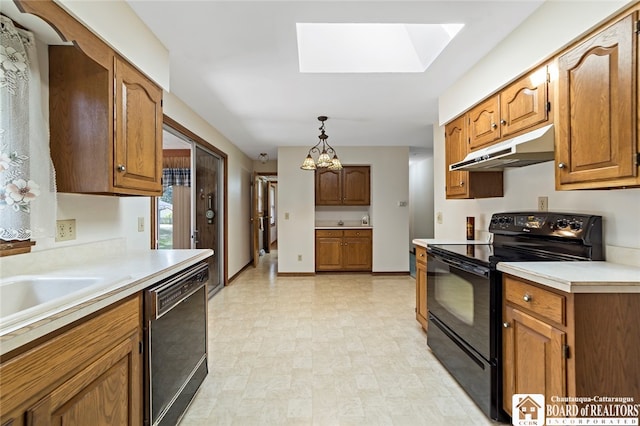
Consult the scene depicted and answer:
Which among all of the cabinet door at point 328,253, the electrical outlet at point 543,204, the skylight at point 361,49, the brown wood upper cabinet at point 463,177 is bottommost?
the cabinet door at point 328,253

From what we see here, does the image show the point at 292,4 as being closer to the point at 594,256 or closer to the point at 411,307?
the point at 594,256

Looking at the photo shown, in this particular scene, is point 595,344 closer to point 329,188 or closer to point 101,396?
point 101,396

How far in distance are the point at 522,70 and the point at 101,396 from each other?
2.75m

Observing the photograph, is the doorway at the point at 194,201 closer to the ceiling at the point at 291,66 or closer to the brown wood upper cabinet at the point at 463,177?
the ceiling at the point at 291,66

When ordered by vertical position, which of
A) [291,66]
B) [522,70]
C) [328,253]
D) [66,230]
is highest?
[291,66]

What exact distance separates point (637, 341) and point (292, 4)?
89.8 inches

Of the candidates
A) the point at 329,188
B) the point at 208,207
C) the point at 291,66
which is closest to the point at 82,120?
the point at 291,66

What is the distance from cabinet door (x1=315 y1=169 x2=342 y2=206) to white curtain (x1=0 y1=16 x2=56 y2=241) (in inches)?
181

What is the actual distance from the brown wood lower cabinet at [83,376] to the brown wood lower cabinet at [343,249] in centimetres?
441

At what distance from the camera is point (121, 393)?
123 centimetres

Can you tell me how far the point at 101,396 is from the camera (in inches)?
43.9

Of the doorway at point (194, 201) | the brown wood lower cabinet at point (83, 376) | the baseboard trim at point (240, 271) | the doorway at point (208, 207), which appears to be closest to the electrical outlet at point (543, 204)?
the brown wood lower cabinet at point (83, 376)

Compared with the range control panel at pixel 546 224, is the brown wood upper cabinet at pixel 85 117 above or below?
above

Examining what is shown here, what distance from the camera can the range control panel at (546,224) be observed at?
5.64ft
